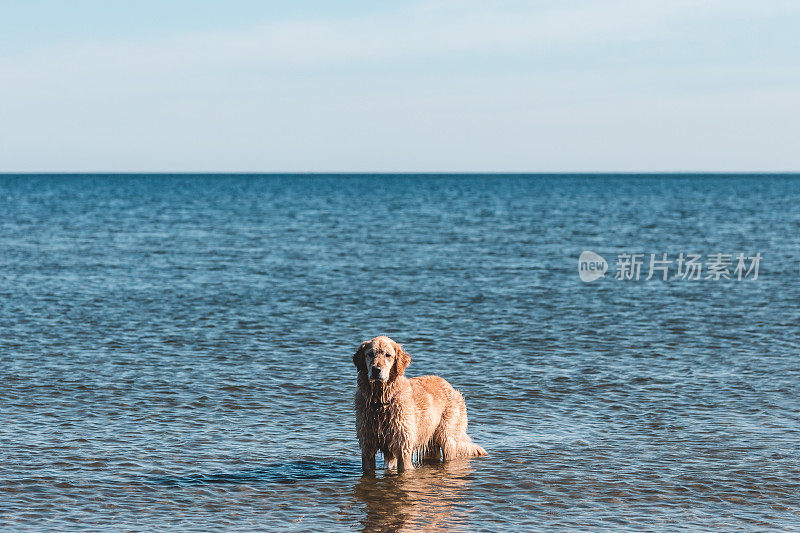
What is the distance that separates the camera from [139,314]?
2444 cm

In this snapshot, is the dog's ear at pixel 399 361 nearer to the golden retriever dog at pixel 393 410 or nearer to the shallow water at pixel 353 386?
the golden retriever dog at pixel 393 410

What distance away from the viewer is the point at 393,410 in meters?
11.2

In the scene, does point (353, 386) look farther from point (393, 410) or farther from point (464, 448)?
point (393, 410)

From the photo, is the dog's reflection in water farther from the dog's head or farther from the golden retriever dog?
the dog's head

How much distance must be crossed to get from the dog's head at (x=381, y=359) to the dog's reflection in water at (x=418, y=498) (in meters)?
1.32

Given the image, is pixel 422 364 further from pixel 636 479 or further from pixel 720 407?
pixel 636 479

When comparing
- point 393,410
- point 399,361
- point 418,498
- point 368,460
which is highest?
point 399,361

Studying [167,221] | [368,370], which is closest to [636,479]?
[368,370]

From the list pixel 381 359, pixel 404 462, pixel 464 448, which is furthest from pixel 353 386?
pixel 381 359

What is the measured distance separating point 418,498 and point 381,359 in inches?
66.4

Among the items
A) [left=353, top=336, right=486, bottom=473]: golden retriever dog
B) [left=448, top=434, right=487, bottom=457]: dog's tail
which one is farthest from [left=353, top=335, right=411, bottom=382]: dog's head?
[left=448, top=434, right=487, bottom=457]: dog's tail

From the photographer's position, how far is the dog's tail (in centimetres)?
1216

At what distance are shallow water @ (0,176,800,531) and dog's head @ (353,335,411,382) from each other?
4.53 ft

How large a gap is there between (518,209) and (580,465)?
255 feet
